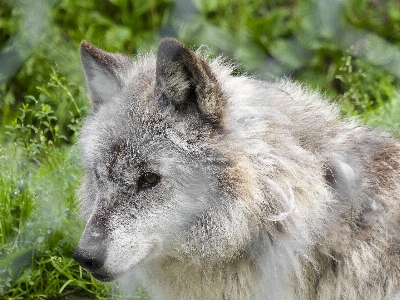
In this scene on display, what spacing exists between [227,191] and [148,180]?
1.04ft

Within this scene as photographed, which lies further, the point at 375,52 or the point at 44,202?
the point at 375,52

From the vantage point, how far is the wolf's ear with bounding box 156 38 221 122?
226cm

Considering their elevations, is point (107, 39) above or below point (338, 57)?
below

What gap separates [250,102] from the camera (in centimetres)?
257

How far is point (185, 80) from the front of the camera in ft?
7.72

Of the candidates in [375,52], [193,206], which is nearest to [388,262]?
[193,206]

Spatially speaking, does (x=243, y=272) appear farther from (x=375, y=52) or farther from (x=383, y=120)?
(x=375, y=52)

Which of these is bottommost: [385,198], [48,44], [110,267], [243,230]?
[48,44]

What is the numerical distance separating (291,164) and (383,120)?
6.48ft

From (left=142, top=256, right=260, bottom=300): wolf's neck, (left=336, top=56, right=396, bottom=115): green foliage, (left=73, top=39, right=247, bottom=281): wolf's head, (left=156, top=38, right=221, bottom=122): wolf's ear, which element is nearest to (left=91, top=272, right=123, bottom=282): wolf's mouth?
(left=73, top=39, right=247, bottom=281): wolf's head

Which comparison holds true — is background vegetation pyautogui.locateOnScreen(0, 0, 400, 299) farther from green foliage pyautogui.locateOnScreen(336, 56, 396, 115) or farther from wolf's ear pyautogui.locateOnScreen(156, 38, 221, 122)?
wolf's ear pyautogui.locateOnScreen(156, 38, 221, 122)

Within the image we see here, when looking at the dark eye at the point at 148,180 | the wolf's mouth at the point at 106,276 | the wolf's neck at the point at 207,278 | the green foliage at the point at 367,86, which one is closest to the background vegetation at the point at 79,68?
the green foliage at the point at 367,86

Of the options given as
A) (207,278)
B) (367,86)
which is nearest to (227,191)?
(207,278)

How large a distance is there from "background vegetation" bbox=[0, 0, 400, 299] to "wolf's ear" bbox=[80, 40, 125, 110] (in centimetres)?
72
